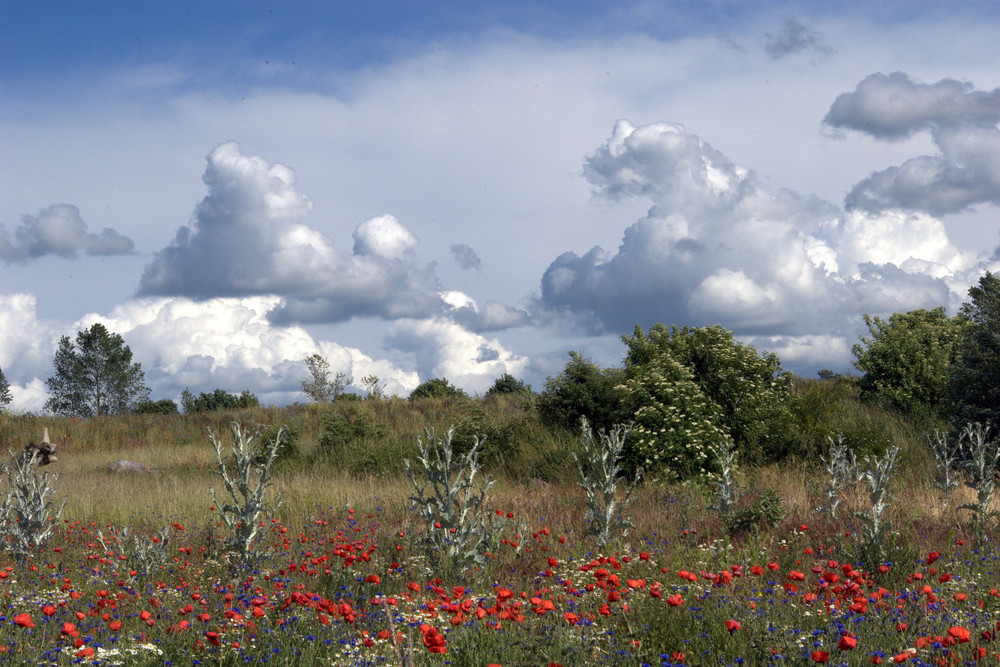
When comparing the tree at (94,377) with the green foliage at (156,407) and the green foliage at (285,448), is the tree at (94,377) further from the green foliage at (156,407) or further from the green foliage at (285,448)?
the green foliage at (285,448)

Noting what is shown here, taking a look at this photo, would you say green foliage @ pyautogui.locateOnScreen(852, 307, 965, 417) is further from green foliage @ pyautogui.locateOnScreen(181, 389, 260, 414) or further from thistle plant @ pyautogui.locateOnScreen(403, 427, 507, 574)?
green foliage @ pyautogui.locateOnScreen(181, 389, 260, 414)

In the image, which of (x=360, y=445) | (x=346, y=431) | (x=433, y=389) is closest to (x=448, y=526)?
(x=360, y=445)

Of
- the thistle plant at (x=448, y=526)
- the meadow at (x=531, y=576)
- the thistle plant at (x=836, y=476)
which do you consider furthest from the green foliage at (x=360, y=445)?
the thistle plant at (x=448, y=526)

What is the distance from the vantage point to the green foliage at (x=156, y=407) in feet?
150

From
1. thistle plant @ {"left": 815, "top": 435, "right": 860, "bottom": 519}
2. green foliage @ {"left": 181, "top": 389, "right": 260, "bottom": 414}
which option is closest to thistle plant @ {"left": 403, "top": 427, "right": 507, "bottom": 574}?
thistle plant @ {"left": 815, "top": 435, "right": 860, "bottom": 519}

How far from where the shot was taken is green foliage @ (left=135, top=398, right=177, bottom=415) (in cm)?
4575

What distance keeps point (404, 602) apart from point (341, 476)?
11.1 m

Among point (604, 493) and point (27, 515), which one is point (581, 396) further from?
point (27, 515)

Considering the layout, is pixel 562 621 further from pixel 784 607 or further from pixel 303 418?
pixel 303 418

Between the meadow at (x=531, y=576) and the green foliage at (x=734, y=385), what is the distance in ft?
1.84

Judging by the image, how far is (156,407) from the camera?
160ft

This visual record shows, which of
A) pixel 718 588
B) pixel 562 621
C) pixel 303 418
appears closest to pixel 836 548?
pixel 718 588

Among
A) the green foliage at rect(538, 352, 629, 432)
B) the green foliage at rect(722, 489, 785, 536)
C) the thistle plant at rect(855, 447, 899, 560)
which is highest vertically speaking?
the green foliage at rect(538, 352, 629, 432)

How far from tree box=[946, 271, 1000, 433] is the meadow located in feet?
3.91
